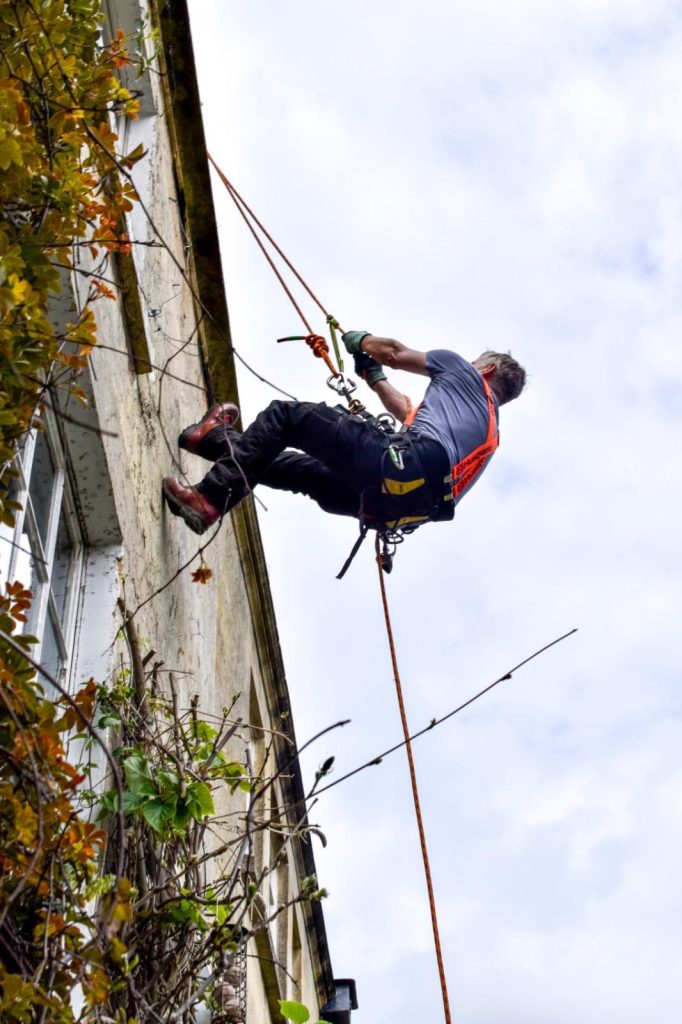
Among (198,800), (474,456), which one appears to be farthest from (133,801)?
(474,456)

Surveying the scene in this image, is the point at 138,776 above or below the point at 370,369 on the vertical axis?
below

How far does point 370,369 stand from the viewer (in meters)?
6.38

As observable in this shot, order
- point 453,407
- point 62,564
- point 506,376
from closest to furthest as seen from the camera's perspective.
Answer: point 62,564
point 453,407
point 506,376

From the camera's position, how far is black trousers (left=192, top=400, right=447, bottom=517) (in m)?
5.84

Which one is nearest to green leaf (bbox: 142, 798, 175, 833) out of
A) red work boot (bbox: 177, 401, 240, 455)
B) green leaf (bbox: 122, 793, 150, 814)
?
green leaf (bbox: 122, 793, 150, 814)

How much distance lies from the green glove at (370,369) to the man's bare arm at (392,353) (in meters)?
0.03

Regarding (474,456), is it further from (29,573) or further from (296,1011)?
(296,1011)

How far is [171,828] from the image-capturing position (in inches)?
177

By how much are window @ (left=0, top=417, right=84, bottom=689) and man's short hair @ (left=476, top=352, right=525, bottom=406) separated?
2.53 metres

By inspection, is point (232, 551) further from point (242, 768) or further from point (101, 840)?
point (101, 840)

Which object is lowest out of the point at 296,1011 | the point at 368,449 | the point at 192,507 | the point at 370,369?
the point at 296,1011

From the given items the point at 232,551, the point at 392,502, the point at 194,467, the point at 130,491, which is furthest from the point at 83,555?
the point at 232,551

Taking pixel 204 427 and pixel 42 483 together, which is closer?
pixel 42 483

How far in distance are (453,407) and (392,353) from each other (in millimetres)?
355
